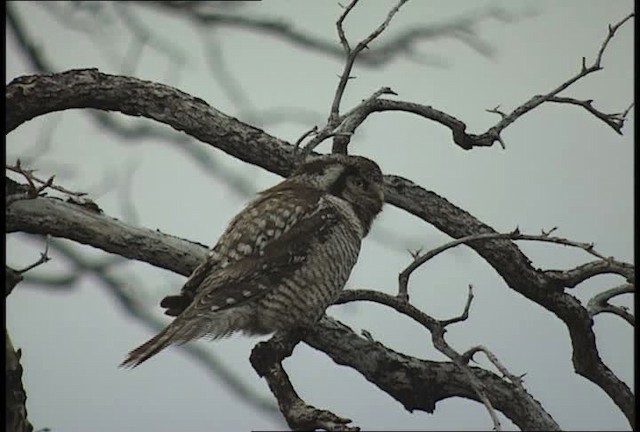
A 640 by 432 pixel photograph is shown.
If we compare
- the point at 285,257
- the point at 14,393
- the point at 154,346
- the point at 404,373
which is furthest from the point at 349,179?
the point at 14,393

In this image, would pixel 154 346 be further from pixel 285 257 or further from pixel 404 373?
pixel 404 373

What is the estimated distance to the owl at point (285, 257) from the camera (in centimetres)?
152

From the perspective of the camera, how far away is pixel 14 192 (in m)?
1.79

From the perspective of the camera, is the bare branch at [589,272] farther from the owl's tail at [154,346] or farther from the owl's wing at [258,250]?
the owl's tail at [154,346]

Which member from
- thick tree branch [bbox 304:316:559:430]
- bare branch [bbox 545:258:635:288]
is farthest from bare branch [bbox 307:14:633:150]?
thick tree branch [bbox 304:316:559:430]

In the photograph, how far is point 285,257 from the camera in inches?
61.4

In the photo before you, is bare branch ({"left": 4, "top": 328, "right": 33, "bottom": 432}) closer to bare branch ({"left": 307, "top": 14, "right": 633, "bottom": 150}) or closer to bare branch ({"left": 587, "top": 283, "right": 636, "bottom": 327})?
bare branch ({"left": 307, "top": 14, "right": 633, "bottom": 150})

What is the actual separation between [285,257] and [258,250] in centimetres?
5

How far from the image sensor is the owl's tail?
1419 mm

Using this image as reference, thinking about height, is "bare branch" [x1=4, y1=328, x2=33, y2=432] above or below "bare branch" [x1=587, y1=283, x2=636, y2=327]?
below

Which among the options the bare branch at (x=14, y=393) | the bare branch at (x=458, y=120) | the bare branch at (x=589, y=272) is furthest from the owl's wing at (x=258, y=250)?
the bare branch at (x=589, y=272)

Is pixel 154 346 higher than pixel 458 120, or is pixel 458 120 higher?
pixel 458 120

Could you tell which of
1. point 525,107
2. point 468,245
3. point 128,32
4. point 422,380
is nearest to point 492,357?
point 422,380

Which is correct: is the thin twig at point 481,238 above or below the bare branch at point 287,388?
above
